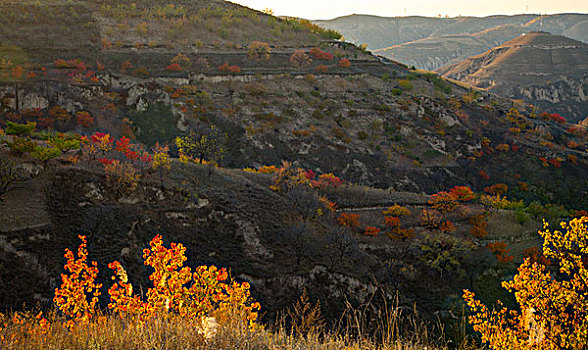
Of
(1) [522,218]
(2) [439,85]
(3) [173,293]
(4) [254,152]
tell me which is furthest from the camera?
(2) [439,85]

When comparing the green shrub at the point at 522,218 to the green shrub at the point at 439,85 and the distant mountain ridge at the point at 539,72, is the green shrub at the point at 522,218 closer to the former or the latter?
the green shrub at the point at 439,85

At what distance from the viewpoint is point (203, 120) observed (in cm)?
4003

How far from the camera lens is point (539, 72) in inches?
4343

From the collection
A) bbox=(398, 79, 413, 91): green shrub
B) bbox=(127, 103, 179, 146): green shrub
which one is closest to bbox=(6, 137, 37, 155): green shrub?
bbox=(127, 103, 179, 146): green shrub

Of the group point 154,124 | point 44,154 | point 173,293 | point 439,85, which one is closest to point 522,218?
point 173,293

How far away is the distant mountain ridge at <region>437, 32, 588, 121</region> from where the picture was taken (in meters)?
98.6

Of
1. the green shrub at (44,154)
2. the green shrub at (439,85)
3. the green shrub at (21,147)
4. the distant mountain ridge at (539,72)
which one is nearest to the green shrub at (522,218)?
the green shrub at (44,154)

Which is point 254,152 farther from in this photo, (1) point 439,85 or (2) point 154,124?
(1) point 439,85

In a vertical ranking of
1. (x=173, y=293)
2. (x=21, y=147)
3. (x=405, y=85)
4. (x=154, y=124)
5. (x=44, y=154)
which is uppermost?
(x=405, y=85)

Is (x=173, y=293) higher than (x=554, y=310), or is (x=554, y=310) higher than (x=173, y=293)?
(x=173, y=293)

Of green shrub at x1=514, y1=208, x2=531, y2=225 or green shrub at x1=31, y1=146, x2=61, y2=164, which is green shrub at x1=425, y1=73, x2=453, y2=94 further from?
green shrub at x1=31, y1=146, x2=61, y2=164

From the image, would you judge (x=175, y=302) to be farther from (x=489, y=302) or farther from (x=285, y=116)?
(x=285, y=116)

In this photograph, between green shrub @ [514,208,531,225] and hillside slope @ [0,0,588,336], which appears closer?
hillside slope @ [0,0,588,336]

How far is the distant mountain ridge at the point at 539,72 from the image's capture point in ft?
323
